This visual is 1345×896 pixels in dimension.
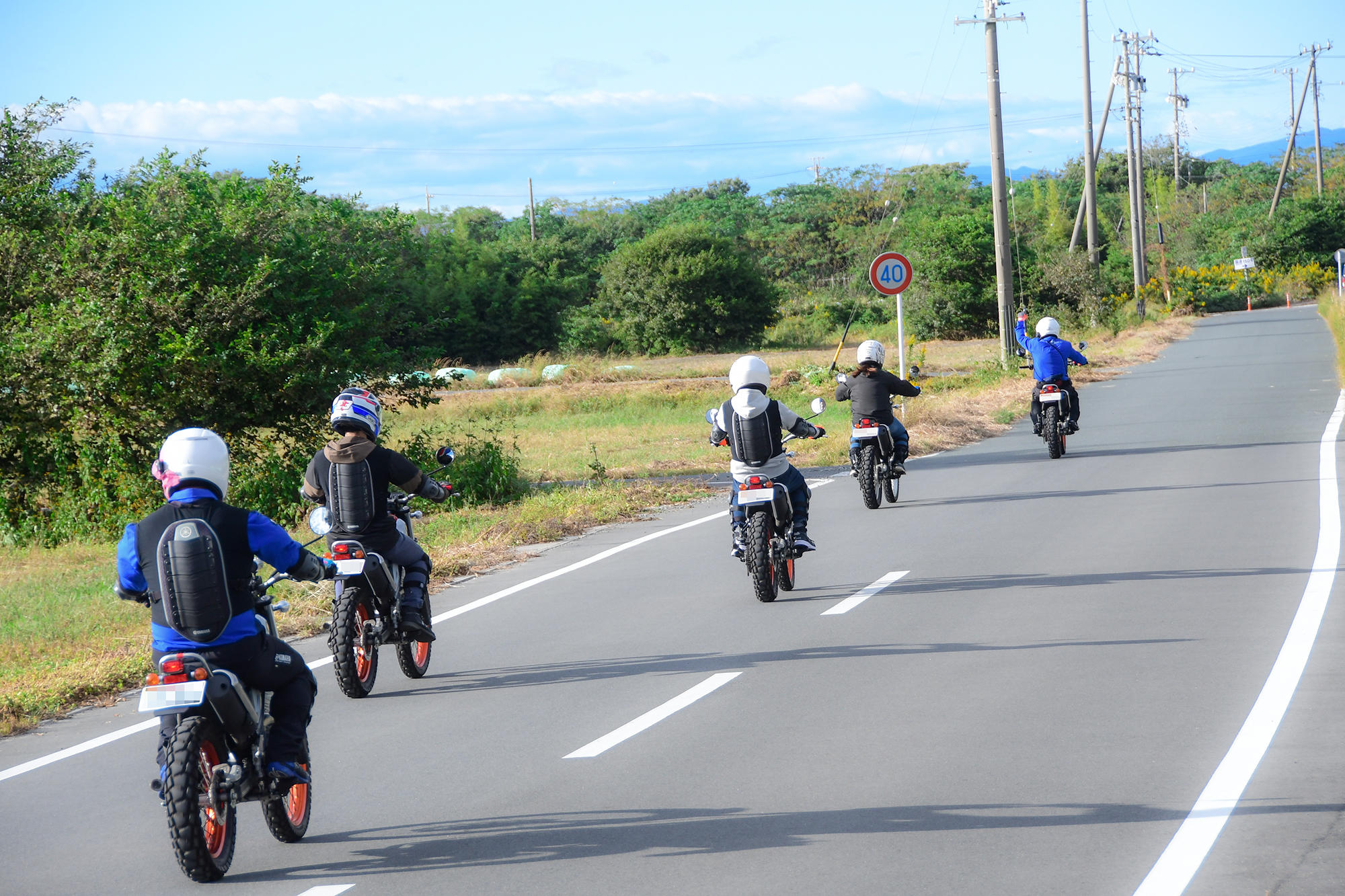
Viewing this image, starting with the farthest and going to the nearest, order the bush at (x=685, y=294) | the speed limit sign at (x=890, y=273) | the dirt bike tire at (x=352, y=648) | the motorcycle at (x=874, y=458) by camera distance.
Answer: the bush at (x=685, y=294)
the speed limit sign at (x=890, y=273)
the motorcycle at (x=874, y=458)
the dirt bike tire at (x=352, y=648)

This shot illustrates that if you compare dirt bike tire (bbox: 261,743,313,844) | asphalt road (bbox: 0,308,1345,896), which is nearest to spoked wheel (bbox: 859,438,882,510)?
asphalt road (bbox: 0,308,1345,896)

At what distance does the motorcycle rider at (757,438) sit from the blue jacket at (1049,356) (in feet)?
29.1

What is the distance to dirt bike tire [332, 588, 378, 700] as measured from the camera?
7.68 meters

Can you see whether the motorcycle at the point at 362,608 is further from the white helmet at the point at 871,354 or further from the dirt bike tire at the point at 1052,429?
the dirt bike tire at the point at 1052,429

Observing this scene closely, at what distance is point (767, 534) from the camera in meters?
9.99

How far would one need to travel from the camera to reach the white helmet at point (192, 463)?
5164 mm

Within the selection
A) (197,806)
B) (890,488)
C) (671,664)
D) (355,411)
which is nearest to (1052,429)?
(890,488)

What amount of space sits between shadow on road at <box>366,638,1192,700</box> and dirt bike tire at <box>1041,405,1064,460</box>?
10.6 m

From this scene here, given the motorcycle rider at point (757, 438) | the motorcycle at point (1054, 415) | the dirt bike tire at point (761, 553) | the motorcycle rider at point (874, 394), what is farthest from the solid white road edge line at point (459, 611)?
the motorcycle at point (1054, 415)

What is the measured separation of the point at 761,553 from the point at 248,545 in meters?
5.28

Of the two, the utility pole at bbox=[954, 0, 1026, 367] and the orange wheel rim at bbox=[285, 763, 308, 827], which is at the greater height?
the utility pole at bbox=[954, 0, 1026, 367]

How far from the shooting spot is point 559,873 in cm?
500

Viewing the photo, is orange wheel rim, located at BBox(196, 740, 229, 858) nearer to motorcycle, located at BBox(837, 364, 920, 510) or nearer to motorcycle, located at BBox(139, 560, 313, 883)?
motorcycle, located at BBox(139, 560, 313, 883)

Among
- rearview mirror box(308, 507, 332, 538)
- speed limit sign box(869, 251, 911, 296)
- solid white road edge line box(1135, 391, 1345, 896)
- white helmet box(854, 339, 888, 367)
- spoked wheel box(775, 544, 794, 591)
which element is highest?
speed limit sign box(869, 251, 911, 296)
